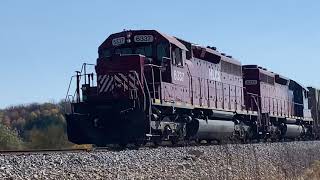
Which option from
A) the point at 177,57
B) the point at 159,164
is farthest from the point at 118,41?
the point at 159,164

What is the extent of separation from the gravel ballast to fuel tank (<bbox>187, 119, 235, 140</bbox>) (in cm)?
151

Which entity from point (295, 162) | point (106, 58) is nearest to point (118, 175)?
point (106, 58)

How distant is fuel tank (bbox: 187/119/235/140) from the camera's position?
16578 mm

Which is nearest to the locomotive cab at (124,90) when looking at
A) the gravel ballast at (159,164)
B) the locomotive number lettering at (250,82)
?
the gravel ballast at (159,164)

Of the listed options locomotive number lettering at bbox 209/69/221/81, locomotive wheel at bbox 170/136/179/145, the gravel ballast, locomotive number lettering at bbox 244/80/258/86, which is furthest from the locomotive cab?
locomotive number lettering at bbox 244/80/258/86

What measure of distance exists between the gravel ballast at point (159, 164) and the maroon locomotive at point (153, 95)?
61.7 inches

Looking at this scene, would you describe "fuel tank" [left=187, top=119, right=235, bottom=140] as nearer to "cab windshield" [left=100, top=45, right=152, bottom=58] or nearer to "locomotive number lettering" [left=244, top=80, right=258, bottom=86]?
"cab windshield" [left=100, top=45, right=152, bottom=58]

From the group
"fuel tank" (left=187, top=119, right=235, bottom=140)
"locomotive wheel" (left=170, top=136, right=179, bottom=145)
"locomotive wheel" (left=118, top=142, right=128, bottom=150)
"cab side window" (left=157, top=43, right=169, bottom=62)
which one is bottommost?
"locomotive wheel" (left=118, top=142, right=128, bottom=150)

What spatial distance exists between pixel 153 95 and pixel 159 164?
12.9ft

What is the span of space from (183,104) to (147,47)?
2074 millimetres

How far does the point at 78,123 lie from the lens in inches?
587

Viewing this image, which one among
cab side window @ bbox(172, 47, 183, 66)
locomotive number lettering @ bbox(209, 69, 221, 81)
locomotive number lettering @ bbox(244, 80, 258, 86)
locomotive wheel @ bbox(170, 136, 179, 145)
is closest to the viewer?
locomotive wheel @ bbox(170, 136, 179, 145)

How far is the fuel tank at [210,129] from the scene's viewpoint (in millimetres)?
16578

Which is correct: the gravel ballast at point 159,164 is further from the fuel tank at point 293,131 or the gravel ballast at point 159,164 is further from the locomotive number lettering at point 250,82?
the fuel tank at point 293,131
